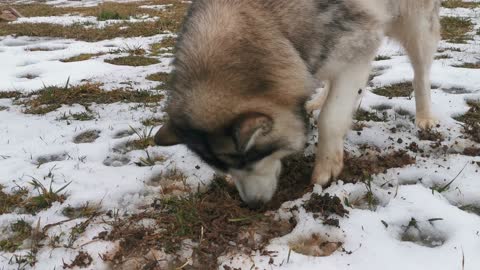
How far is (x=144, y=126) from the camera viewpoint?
4.05 meters

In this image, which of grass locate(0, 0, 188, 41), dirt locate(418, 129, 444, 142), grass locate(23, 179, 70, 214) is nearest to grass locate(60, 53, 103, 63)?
grass locate(0, 0, 188, 41)

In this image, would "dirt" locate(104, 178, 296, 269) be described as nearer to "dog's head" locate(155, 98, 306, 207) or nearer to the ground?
the ground

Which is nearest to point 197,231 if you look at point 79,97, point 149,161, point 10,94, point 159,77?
point 149,161

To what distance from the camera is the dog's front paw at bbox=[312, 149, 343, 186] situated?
2881mm

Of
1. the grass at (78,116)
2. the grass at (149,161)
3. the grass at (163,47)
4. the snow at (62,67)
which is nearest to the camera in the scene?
the grass at (149,161)

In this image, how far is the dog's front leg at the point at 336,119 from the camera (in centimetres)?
292

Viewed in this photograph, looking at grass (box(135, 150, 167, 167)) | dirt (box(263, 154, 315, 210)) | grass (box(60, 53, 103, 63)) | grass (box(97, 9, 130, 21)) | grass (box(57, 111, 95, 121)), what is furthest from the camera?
grass (box(97, 9, 130, 21))

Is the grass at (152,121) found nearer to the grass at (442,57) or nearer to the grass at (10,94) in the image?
the grass at (10,94)

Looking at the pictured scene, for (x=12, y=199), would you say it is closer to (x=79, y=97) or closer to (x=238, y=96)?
(x=238, y=96)

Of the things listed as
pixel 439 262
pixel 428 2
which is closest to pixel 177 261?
pixel 439 262

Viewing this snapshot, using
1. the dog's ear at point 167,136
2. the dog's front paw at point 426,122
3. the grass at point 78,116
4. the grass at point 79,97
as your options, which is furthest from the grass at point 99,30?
the dog's ear at point 167,136

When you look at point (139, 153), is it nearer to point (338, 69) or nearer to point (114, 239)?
point (114, 239)

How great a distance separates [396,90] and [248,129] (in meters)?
3.04

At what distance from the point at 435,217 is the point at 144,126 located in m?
2.55
